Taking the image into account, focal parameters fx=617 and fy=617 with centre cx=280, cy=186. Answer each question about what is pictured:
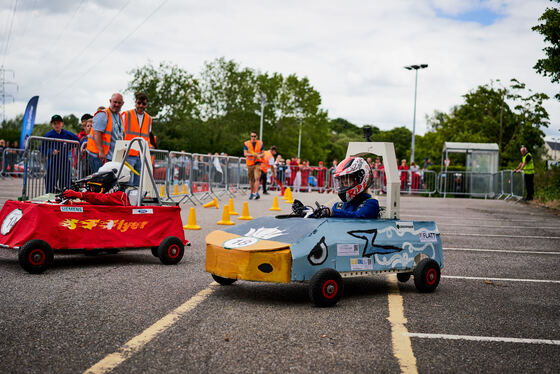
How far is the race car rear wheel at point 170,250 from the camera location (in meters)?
7.64

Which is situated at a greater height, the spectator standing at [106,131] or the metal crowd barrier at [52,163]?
the spectator standing at [106,131]

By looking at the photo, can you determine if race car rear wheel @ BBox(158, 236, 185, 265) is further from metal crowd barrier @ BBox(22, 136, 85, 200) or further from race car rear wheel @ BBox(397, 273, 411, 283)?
metal crowd barrier @ BBox(22, 136, 85, 200)

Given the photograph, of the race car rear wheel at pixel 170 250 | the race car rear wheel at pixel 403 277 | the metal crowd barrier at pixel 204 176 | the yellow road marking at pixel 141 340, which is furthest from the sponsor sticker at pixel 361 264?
the metal crowd barrier at pixel 204 176

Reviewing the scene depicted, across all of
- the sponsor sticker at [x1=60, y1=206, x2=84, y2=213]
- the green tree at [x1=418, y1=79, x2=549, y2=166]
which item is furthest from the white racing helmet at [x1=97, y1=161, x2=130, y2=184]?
the green tree at [x1=418, y1=79, x2=549, y2=166]

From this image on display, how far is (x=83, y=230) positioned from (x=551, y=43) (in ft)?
60.8

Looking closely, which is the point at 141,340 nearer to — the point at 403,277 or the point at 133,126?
the point at 403,277

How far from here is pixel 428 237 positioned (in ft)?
21.5

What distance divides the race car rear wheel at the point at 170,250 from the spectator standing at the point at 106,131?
2767 mm

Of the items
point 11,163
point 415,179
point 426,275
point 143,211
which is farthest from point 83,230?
point 11,163

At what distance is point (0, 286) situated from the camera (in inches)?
233

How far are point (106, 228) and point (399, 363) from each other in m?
4.54

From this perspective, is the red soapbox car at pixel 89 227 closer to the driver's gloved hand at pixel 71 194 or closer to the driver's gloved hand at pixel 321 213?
the driver's gloved hand at pixel 71 194

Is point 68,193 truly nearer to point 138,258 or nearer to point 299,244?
point 138,258

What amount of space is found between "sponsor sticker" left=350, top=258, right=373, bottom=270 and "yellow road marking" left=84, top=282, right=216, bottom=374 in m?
Result: 1.41
